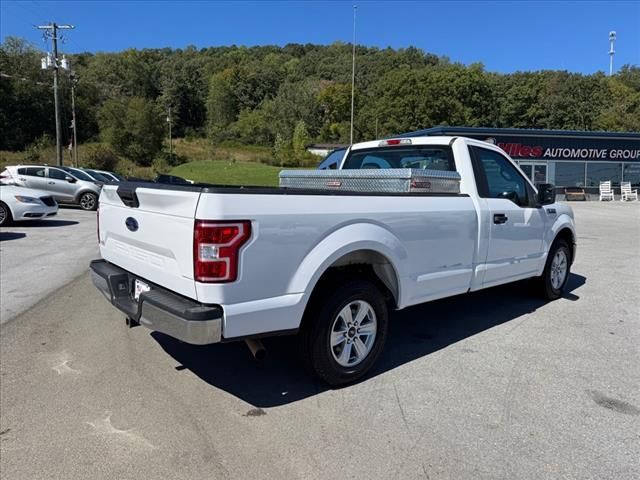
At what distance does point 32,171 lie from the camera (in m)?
18.8

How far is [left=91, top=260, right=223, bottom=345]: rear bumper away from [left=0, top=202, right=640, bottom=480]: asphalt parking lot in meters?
0.64

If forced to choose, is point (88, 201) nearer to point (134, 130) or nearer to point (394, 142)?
point (394, 142)

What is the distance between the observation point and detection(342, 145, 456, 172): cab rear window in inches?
204

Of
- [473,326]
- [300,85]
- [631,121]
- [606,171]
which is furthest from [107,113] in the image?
[473,326]

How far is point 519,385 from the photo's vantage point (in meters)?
3.95

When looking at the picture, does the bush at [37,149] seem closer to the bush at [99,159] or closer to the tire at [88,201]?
the bush at [99,159]

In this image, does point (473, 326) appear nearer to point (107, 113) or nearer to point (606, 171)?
point (606, 171)

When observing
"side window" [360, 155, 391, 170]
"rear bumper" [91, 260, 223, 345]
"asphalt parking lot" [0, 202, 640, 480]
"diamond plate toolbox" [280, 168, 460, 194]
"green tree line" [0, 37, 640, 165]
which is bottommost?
"asphalt parking lot" [0, 202, 640, 480]

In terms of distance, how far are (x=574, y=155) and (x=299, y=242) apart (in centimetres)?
3321

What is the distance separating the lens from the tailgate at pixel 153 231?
10.3ft

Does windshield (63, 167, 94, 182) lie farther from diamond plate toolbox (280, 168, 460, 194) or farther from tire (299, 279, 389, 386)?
tire (299, 279, 389, 386)

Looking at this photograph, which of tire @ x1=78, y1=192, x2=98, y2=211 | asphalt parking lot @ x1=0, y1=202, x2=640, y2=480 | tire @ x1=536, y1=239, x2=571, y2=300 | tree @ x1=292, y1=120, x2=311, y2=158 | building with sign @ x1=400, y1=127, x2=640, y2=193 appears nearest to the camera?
asphalt parking lot @ x1=0, y1=202, x2=640, y2=480

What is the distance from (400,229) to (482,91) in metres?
80.2

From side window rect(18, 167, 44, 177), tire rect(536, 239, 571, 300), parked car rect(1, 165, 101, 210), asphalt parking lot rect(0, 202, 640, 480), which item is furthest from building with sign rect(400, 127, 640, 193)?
asphalt parking lot rect(0, 202, 640, 480)
